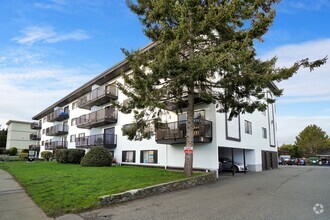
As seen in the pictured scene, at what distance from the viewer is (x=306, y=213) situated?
754cm

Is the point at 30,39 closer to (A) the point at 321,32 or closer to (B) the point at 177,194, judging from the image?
(B) the point at 177,194

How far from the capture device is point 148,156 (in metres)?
23.0

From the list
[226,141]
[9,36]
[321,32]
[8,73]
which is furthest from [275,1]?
[8,73]

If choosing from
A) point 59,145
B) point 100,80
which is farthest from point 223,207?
point 59,145

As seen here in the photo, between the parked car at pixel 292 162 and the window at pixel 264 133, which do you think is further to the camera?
the parked car at pixel 292 162

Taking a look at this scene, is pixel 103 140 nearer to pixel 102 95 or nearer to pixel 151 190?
pixel 102 95

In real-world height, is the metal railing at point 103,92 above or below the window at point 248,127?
above

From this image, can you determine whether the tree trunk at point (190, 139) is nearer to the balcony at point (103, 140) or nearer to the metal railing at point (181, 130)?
the metal railing at point (181, 130)

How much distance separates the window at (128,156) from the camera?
81.3 ft

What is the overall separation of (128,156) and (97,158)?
4554 mm

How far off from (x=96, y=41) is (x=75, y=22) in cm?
240

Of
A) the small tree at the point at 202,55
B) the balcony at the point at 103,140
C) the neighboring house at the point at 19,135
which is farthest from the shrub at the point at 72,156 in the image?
the neighboring house at the point at 19,135

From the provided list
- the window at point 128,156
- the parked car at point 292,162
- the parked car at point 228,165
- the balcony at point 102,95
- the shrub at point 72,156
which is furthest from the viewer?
the parked car at point 292,162

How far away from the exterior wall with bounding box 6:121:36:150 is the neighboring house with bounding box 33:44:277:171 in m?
35.8
